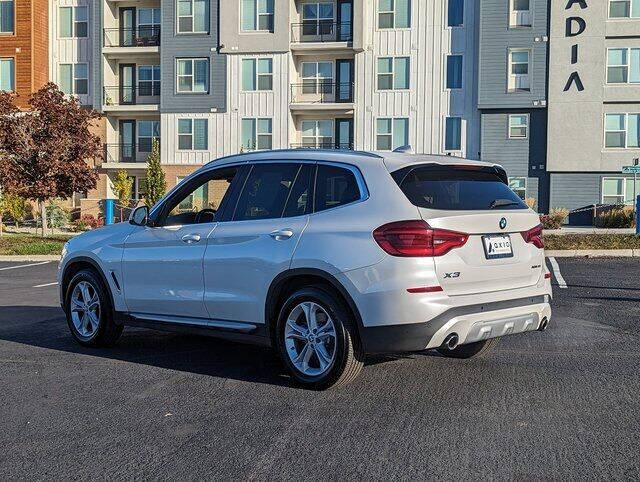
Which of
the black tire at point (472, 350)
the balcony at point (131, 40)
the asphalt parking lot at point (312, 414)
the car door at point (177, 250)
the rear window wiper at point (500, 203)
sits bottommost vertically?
the asphalt parking lot at point (312, 414)

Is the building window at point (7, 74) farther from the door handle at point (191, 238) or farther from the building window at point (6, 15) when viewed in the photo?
the door handle at point (191, 238)

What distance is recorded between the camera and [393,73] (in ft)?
136

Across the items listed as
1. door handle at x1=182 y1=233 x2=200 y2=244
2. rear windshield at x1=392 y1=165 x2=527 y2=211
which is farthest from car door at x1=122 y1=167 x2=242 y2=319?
rear windshield at x1=392 y1=165 x2=527 y2=211

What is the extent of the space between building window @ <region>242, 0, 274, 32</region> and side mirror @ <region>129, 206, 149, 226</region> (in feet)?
116

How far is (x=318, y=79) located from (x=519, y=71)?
9957mm

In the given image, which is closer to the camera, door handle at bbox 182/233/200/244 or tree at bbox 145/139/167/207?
door handle at bbox 182/233/200/244

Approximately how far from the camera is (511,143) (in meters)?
40.7

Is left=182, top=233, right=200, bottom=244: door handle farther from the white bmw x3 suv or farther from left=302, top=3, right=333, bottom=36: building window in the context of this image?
left=302, top=3, right=333, bottom=36: building window

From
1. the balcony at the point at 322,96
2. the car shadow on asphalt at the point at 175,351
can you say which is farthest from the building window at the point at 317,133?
the car shadow on asphalt at the point at 175,351

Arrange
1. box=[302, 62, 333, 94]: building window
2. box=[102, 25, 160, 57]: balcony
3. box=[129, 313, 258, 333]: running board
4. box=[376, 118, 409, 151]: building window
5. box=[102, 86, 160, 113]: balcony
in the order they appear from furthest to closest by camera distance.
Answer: box=[102, 86, 160, 113]: balcony → box=[102, 25, 160, 57]: balcony → box=[302, 62, 333, 94]: building window → box=[376, 118, 409, 151]: building window → box=[129, 313, 258, 333]: running board

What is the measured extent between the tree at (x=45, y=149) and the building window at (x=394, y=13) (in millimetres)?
18381

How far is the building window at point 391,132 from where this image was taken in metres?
41.6

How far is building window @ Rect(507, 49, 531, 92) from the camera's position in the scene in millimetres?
40406

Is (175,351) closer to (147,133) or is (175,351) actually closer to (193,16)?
(193,16)
